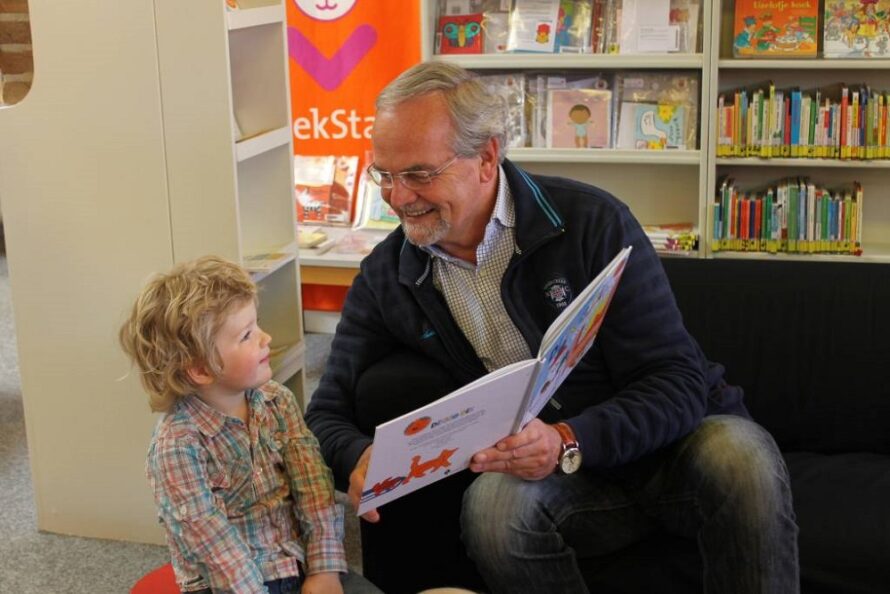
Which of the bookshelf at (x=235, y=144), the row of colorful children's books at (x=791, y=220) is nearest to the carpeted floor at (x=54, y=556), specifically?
the bookshelf at (x=235, y=144)

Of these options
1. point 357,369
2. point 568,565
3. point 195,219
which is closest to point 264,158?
point 195,219

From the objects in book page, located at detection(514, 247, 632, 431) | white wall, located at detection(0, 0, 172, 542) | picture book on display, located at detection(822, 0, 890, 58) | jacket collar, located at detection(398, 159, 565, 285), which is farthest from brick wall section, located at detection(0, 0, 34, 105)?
picture book on display, located at detection(822, 0, 890, 58)

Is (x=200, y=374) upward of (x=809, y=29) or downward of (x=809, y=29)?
downward

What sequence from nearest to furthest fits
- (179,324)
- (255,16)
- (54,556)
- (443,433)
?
(443,433)
(179,324)
(255,16)
(54,556)

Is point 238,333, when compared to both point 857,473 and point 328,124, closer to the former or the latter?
point 857,473

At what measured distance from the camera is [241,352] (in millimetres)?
1867

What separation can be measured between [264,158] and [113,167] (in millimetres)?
389

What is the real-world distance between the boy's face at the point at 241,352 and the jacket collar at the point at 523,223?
0.40 metres

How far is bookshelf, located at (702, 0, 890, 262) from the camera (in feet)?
12.6

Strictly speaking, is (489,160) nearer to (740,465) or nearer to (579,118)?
(740,465)

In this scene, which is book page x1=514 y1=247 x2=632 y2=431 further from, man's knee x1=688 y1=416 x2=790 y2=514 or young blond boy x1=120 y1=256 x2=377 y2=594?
young blond boy x1=120 y1=256 x2=377 y2=594

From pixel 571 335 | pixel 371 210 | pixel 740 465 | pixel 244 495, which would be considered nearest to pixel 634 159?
pixel 371 210

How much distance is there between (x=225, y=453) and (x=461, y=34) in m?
2.52

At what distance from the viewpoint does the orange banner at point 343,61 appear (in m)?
4.25
